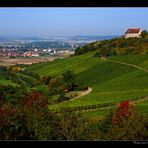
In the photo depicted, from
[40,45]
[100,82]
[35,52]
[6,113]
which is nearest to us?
[6,113]

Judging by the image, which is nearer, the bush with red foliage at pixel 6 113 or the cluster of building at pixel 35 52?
the bush with red foliage at pixel 6 113

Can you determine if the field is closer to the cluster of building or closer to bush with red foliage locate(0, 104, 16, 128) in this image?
the cluster of building

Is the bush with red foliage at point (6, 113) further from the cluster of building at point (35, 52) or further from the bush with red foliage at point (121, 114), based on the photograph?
the bush with red foliage at point (121, 114)

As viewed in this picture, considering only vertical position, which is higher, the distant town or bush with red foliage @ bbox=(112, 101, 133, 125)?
the distant town

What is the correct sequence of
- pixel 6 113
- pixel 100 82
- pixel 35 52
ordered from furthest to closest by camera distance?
pixel 100 82, pixel 35 52, pixel 6 113

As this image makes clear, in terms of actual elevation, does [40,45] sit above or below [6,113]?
above

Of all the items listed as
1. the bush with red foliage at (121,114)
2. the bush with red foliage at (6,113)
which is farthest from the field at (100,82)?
the bush with red foliage at (6,113)

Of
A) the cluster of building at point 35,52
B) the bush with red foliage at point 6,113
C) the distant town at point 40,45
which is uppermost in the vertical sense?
the distant town at point 40,45

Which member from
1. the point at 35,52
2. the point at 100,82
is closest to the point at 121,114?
the point at 35,52

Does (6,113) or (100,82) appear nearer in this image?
(6,113)

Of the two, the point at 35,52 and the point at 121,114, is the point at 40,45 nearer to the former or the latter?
the point at 35,52

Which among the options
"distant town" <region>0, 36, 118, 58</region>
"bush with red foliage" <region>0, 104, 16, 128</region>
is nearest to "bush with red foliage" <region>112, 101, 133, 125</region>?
"distant town" <region>0, 36, 118, 58</region>
